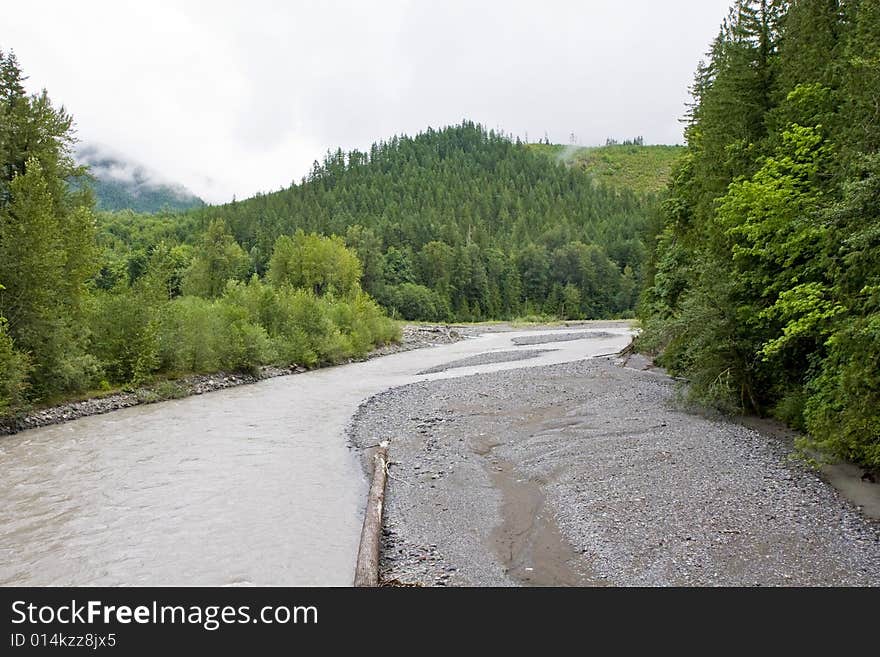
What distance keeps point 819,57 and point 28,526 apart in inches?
989

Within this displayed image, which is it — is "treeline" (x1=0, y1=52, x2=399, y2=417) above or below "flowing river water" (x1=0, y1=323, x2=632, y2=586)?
above

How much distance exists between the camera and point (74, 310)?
2811 cm

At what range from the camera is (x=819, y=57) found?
60.7 feet

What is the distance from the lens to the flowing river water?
10.8 metres

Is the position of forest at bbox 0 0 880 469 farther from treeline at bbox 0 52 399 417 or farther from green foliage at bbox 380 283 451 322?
green foliage at bbox 380 283 451 322

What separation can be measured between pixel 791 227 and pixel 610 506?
10790 mm

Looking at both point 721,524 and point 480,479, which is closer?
point 721,524

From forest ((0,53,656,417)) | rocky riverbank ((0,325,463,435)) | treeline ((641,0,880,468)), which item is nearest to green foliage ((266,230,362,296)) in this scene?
forest ((0,53,656,417))

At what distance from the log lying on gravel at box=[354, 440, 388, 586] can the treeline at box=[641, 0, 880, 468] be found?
9.51 metres

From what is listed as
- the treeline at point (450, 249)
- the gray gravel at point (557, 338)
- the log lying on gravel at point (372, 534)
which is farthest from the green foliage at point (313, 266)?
the log lying on gravel at point (372, 534)

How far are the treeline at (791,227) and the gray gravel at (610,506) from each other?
2.11 meters

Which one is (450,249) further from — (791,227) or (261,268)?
(791,227)

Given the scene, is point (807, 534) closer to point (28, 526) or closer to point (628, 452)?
point (628, 452)

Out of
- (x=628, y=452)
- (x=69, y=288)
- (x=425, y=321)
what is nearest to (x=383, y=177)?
(x=425, y=321)
